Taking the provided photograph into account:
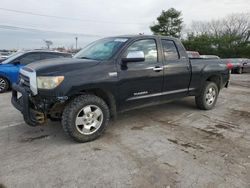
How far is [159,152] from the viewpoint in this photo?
358 centimetres

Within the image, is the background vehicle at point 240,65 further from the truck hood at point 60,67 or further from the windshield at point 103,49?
the truck hood at point 60,67

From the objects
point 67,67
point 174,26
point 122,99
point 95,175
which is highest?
point 174,26

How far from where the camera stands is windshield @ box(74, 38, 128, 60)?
4215mm

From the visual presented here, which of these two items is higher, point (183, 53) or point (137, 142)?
point (183, 53)

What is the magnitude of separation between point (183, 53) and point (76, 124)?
9.54 ft

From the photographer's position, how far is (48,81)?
350 centimetres

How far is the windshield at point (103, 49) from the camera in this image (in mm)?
4215

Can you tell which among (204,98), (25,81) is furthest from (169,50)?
(25,81)

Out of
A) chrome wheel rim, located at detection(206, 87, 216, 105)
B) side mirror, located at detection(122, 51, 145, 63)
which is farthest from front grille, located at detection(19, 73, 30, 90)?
chrome wheel rim, located at detection(206, 87, 216, 105)

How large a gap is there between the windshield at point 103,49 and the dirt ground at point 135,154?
142cm

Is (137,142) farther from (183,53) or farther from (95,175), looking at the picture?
(183,53)

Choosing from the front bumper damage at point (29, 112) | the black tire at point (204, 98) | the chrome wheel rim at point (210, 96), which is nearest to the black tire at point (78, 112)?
the front bumper damage at point (29, 112)

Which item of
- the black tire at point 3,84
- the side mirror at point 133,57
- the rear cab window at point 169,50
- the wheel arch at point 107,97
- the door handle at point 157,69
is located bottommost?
the black tire at point 3,84

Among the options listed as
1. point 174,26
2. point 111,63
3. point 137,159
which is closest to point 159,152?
point 137,159
